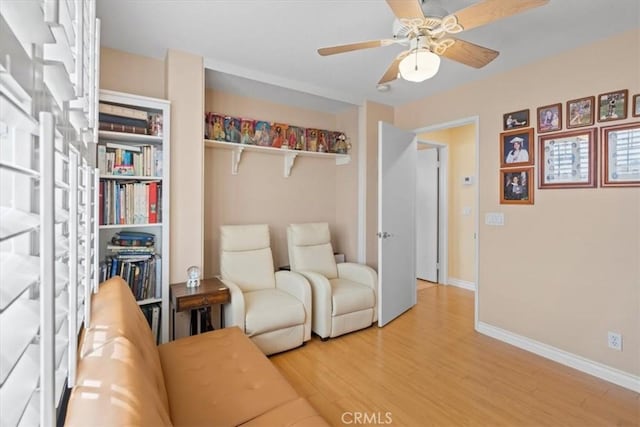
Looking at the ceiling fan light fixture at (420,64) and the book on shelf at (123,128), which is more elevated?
the ceiling fan light fixture at (420,64)

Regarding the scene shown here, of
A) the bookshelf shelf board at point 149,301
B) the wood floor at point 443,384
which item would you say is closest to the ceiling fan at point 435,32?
the wood floor at point 443,384

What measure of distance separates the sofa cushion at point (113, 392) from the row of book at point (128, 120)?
171 centimetres

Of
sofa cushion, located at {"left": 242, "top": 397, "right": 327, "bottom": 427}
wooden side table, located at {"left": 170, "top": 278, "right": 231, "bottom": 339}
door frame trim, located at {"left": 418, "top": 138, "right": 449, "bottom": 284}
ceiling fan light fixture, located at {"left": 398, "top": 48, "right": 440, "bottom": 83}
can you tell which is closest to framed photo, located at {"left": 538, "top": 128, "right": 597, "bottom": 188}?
ceiling fan light fixture, located at {"left": 398, "top": 48, "right": 440, "bottom": 83}

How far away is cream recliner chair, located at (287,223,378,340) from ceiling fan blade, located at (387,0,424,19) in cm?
206

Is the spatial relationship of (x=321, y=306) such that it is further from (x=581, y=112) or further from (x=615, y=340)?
(x=581, y=112)

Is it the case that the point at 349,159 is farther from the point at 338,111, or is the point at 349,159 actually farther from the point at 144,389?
the point at 144,389

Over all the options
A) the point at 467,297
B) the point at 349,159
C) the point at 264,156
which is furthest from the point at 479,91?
the point at 467,297

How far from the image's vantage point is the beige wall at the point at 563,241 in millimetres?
2109

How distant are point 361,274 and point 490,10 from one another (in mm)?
2389

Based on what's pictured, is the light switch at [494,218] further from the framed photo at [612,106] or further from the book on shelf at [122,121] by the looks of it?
the book on shelf at [122,121]

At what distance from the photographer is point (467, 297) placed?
3924mm

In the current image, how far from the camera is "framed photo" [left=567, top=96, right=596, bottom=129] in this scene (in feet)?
7.40

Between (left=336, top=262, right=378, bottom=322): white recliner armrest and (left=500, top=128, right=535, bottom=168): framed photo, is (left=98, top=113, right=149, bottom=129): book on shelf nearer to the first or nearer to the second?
(left=336, top=262, right=378, bottom=322): white recliner armrest

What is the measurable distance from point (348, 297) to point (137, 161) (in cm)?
210
